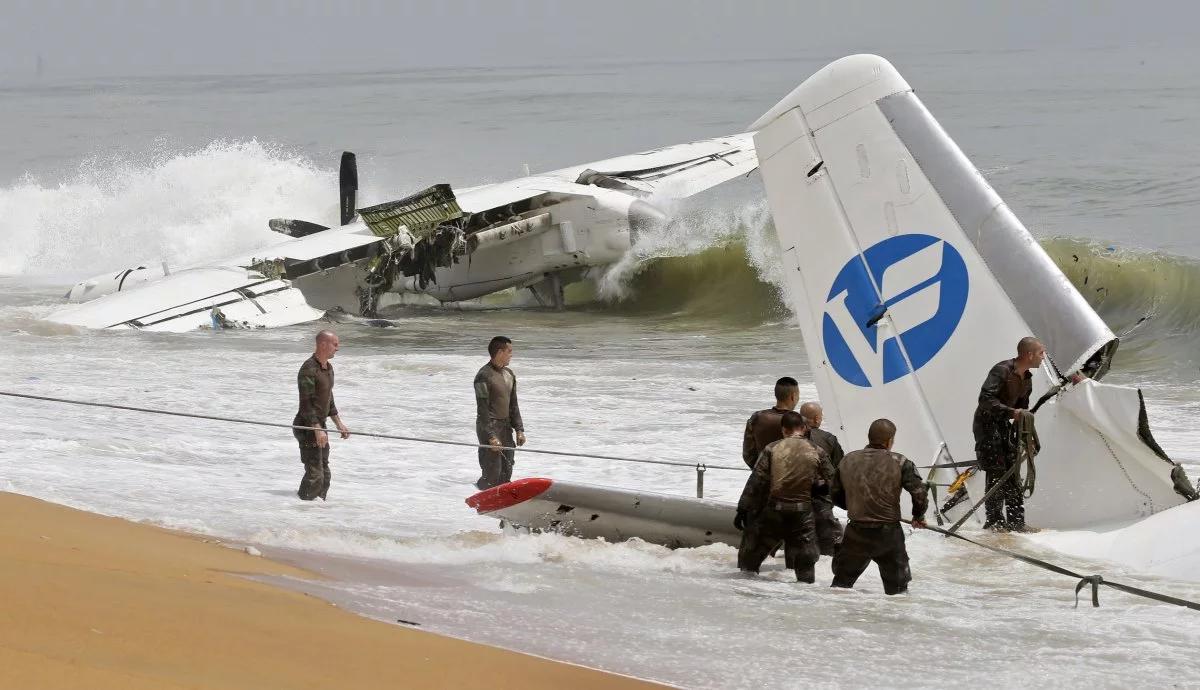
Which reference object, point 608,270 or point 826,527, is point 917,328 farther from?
point 608,270

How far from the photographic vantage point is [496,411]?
961cm

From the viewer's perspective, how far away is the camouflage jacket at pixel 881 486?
6.24 m

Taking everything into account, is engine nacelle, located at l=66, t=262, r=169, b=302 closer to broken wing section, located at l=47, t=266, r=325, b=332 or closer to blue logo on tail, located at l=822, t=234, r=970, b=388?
broken wing section, located at l=47, t=266, r=325, b=332

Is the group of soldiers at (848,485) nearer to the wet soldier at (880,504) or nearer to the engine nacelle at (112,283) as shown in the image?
the wet soldier at (880,504)

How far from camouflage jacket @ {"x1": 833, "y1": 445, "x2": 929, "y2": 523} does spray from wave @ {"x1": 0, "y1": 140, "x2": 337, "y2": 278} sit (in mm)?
25895

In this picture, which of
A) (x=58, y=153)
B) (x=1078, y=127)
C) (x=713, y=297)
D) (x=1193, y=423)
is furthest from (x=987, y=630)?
(x=58, y=153)

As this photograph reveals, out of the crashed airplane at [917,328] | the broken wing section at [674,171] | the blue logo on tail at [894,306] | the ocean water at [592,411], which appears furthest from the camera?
the broken wing section at [674,171]

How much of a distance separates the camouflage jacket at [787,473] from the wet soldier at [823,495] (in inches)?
2.8

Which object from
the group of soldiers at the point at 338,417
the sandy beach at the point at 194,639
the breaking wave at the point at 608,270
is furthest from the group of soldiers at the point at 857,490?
the breaking wave at the point at 608,270

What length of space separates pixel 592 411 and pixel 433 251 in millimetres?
9804

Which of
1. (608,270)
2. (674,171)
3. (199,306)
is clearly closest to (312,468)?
(199,306)

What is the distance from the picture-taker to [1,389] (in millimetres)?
14250

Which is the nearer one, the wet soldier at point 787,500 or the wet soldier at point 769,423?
the wet soldier at point 787,500

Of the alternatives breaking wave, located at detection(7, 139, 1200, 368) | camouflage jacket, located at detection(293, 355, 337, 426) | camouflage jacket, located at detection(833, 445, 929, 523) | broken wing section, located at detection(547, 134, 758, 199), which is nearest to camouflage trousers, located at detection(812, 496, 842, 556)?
camouflage jacket, located at detection(833, 445, 929, 523)
